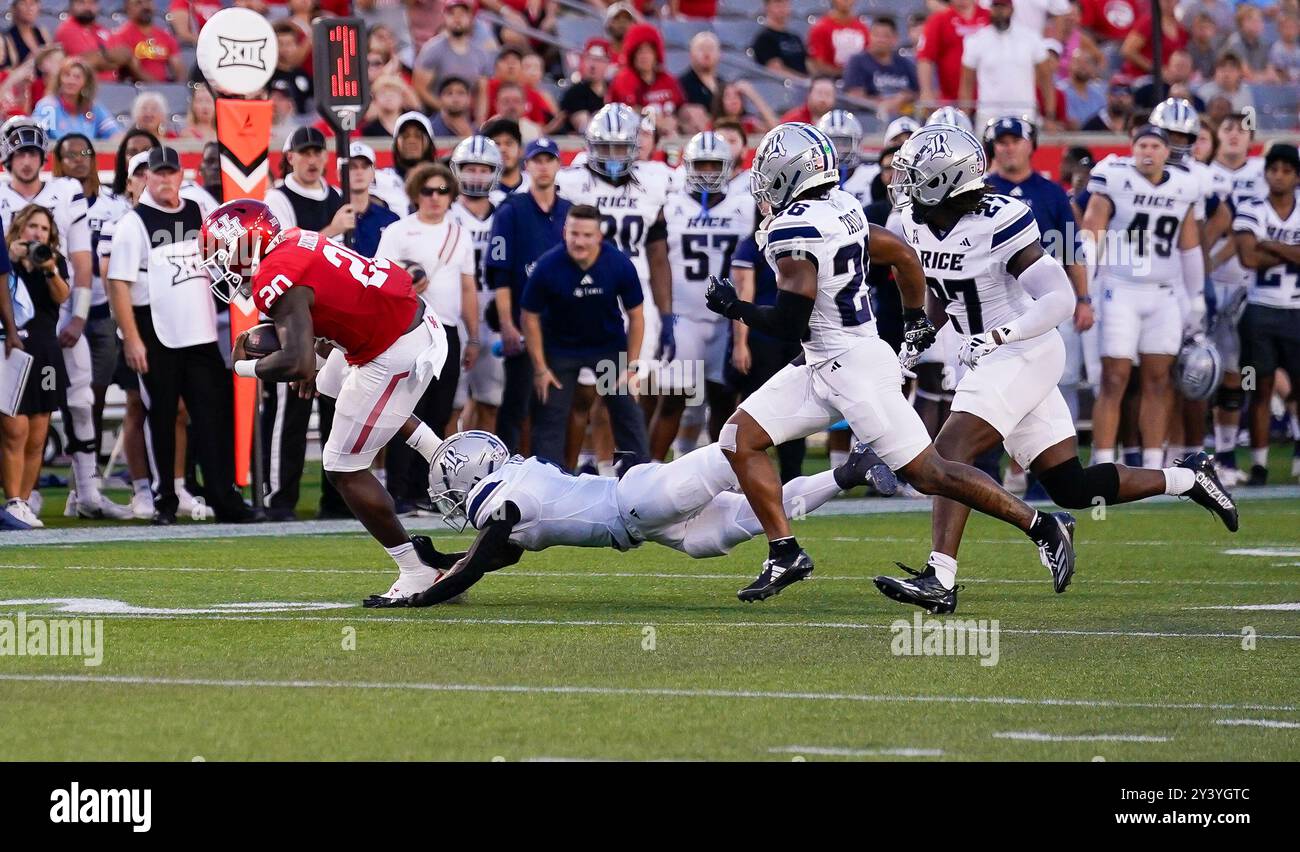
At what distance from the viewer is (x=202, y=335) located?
1193 cm

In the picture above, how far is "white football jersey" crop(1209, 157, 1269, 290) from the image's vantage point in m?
14.8

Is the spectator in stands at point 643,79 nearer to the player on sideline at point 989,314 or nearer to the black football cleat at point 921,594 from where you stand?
the player on sideline at point 989,314

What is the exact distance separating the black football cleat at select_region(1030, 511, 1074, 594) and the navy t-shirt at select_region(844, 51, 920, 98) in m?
10.5

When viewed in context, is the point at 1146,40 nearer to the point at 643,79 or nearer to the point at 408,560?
the point at 643,79

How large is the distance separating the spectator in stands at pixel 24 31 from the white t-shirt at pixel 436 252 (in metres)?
4.44

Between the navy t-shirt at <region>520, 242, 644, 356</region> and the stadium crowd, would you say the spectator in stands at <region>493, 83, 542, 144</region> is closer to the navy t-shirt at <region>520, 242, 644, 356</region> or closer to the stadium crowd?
the stadium crowd

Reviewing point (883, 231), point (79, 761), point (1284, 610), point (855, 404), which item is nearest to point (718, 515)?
point (855, 404)

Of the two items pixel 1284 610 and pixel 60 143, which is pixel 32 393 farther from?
pixel 1284 610

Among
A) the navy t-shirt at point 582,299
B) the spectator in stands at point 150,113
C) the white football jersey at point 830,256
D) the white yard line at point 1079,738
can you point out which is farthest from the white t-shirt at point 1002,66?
the white yard line at point 1079,738

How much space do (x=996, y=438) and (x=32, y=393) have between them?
5.67 metres

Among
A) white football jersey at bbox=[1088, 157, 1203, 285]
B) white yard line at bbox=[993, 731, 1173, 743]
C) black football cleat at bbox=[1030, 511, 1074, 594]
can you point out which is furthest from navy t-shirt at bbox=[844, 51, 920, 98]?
white yard line at bbox=[993, 731, 1173, 743]

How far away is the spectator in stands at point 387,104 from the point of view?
1513cm

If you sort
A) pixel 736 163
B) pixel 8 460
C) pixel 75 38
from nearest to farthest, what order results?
pixel 8 460, pixel 736 163, pixel 75 38

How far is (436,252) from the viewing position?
40.9 ft
